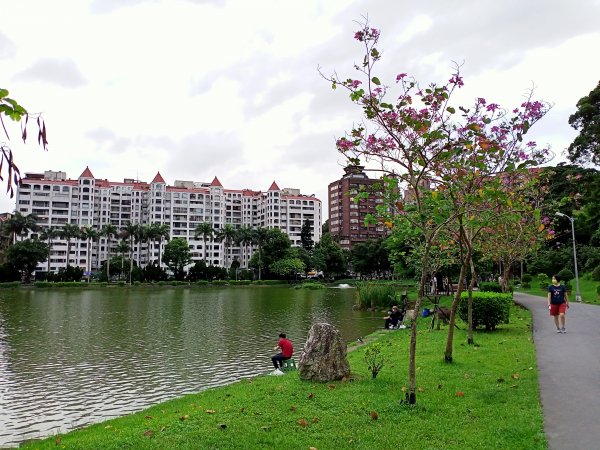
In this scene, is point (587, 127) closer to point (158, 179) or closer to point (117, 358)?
point (117, 358)

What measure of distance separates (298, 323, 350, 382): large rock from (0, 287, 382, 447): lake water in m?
4.27

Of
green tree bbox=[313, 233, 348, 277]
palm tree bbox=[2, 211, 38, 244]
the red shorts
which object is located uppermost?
palm tree bbox=[2, 211, 38, 244]

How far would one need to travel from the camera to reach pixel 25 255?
92625 mm

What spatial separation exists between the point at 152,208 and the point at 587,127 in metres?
119

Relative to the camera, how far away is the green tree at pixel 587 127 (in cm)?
3925

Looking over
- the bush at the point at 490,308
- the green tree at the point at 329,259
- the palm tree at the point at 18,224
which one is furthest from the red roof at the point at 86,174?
the bush at the point at 490,308

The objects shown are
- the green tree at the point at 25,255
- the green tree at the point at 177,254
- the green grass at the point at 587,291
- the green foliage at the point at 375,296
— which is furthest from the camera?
the green tree at the point at 177,254

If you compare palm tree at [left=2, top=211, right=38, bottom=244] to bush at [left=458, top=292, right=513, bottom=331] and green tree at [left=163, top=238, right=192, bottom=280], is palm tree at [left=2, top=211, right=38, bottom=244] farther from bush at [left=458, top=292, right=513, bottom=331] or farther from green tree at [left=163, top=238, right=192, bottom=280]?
bush at [left=458, top=292, right=513, bottom=331]

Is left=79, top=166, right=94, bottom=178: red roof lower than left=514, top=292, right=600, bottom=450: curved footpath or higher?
higher

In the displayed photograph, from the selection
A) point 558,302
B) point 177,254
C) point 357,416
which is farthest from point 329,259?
point 357,416

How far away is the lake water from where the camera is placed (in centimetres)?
1183

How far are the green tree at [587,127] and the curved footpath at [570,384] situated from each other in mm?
28125

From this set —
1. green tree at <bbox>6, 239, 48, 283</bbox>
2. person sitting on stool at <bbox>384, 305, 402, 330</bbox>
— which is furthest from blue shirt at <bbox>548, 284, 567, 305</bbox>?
green tree at <bbox>6, 239, 48, 283</bbox>

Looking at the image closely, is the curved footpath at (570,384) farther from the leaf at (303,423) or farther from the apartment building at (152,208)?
the apartment building at (152,208)
